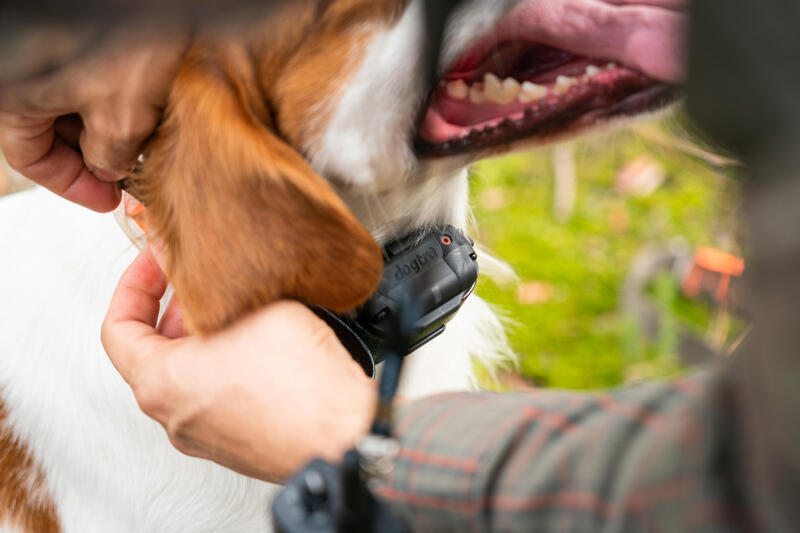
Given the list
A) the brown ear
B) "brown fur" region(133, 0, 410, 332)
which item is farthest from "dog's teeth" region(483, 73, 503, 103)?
the brown ear

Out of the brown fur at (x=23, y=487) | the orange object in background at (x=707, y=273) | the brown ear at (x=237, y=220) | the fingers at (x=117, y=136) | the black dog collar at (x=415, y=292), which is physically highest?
the fingers at (x=117, y=136)

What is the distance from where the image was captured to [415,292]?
1438mm

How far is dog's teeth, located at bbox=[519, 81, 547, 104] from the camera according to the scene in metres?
1.24

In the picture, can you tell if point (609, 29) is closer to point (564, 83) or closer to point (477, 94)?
point (564, 83)

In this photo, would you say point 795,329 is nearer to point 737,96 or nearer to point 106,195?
point 737,96

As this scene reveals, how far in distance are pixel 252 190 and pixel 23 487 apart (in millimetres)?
873


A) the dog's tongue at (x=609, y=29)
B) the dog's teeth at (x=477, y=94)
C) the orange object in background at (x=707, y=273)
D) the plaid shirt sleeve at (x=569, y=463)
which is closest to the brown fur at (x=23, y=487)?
the plaid shirt sleeve at (x=569, y=463)

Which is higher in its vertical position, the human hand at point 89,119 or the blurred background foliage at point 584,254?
the human hand at point 89,119

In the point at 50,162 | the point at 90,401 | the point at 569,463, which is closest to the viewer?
the point at 569,463

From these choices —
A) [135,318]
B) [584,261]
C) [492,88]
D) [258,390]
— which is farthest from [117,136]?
[584,261]

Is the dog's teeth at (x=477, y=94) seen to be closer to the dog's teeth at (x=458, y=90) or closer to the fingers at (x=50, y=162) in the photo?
the dog's teeth at (x=458, y=90)

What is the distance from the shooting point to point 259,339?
118 cm

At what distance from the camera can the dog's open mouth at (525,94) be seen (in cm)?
120

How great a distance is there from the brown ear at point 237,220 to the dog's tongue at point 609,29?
1.22 ft
